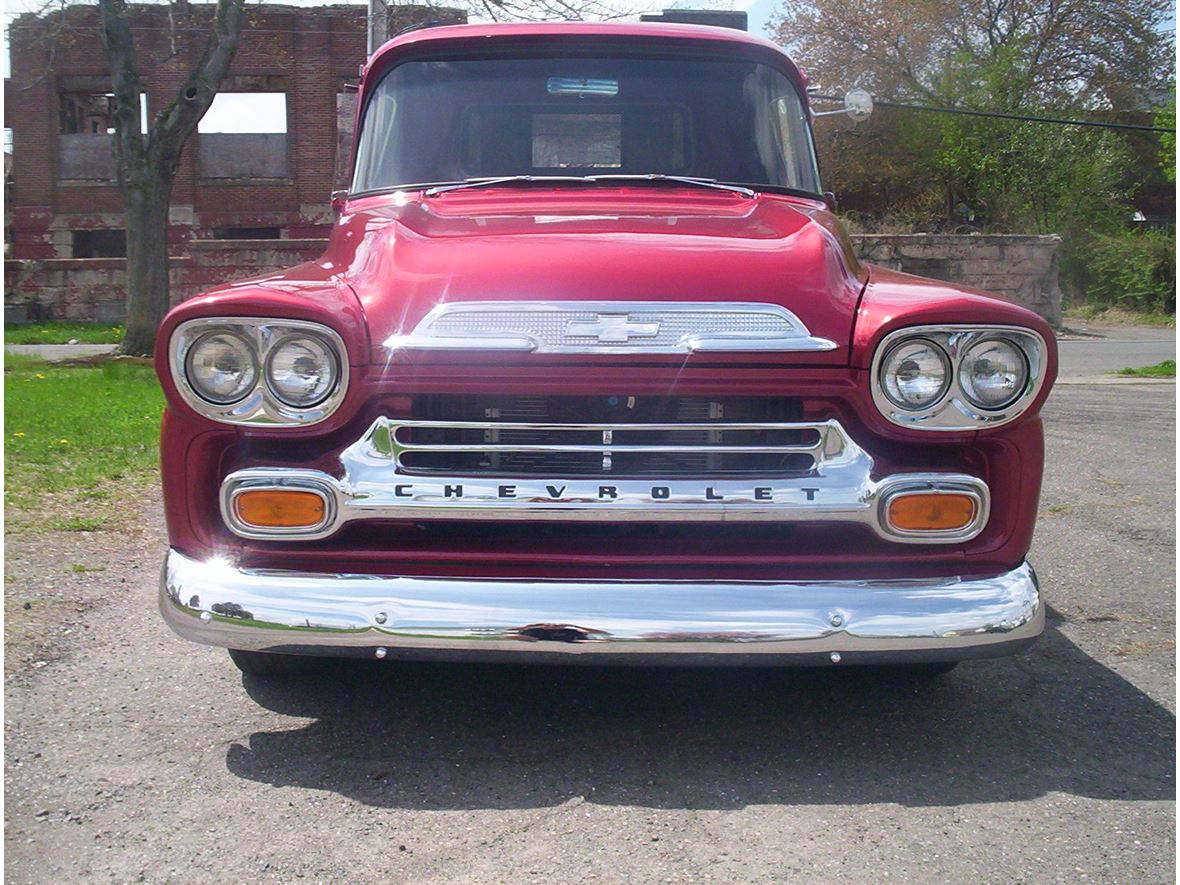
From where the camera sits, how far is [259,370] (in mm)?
2785

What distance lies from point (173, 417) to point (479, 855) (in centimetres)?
125

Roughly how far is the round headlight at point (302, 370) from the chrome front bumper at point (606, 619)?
1.33 feet

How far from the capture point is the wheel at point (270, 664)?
3289mm

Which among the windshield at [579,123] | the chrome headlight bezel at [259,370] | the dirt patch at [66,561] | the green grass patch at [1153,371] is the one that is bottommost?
the green grass patch at [1153,371]

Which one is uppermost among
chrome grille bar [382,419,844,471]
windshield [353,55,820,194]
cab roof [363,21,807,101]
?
cab roof [363,21,807,101]

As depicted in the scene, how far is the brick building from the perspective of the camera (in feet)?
88.1

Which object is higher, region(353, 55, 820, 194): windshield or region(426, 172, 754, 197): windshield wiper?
region(353, 55, 820, 194): windshield

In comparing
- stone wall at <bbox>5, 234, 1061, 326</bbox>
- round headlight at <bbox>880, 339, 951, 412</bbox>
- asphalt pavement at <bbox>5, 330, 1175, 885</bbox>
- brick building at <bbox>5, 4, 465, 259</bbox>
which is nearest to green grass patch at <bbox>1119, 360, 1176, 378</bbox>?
stone wall at <bbox>5, 234, 1061, 326</bbox>

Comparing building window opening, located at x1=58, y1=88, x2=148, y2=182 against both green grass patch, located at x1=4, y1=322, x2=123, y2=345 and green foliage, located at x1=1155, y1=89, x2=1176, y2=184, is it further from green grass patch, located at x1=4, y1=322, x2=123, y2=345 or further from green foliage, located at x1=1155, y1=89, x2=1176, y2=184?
green foliage, located at x1=1155, y1=89, x2=1176, y2=184

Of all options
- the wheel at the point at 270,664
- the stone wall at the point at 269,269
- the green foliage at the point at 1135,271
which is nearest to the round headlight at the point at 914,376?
the wheel at the point at 270,664

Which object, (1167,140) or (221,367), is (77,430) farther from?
(1167,140)

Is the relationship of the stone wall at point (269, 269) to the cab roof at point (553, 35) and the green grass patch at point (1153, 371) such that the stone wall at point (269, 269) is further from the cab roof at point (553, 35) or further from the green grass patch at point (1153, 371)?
the cab roof at point (553, 35)

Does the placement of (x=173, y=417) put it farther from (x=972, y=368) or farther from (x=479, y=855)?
(x=972, y=368)

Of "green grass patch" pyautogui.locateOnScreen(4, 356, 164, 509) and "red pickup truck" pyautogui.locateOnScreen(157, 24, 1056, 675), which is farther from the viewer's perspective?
"green grass patch" pyautogui.locateOnScreen(4, 356, 164, 509)
